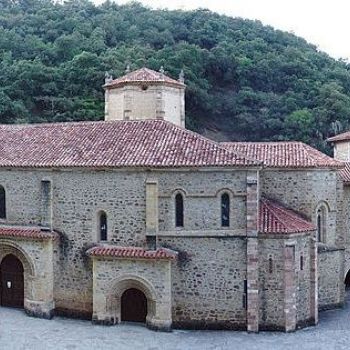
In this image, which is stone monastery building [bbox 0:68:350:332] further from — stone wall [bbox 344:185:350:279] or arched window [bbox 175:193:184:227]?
stone wall [bbox 344:185:350:279]

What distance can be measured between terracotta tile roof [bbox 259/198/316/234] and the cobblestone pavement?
392cm

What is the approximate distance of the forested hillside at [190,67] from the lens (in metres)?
51.9

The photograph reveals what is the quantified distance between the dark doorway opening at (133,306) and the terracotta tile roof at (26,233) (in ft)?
12.7

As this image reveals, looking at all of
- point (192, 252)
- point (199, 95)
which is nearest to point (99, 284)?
point (192, 252)

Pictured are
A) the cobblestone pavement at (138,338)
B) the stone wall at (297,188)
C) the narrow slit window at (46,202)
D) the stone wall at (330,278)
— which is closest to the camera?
the cobblestone pavement at (138,338)

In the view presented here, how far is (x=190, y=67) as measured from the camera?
196 feet

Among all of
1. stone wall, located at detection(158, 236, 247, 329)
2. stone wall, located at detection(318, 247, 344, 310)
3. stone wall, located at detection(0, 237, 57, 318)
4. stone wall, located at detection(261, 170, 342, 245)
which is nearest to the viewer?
stone wall, located at detection(158, 236, 247, 329)

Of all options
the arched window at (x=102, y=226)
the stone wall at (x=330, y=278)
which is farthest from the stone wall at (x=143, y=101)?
the stone wall at (x=330, y=278)

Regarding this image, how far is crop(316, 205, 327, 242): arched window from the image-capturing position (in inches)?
989

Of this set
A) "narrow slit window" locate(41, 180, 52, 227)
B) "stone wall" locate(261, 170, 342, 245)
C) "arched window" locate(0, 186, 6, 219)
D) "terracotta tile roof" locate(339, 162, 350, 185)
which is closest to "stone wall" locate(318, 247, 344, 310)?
"stone wall" locate(261, 170, 342, 245)

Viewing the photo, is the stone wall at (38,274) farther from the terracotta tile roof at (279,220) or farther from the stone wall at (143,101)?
the terracotta tile roof at (279,220)

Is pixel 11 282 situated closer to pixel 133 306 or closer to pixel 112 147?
pixel 133 306

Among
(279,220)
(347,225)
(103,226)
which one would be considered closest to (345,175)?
(347,225)

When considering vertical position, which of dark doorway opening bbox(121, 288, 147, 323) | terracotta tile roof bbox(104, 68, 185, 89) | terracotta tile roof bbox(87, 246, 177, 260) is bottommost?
dark doorway opening bbox(121, 288, 147, 323)
